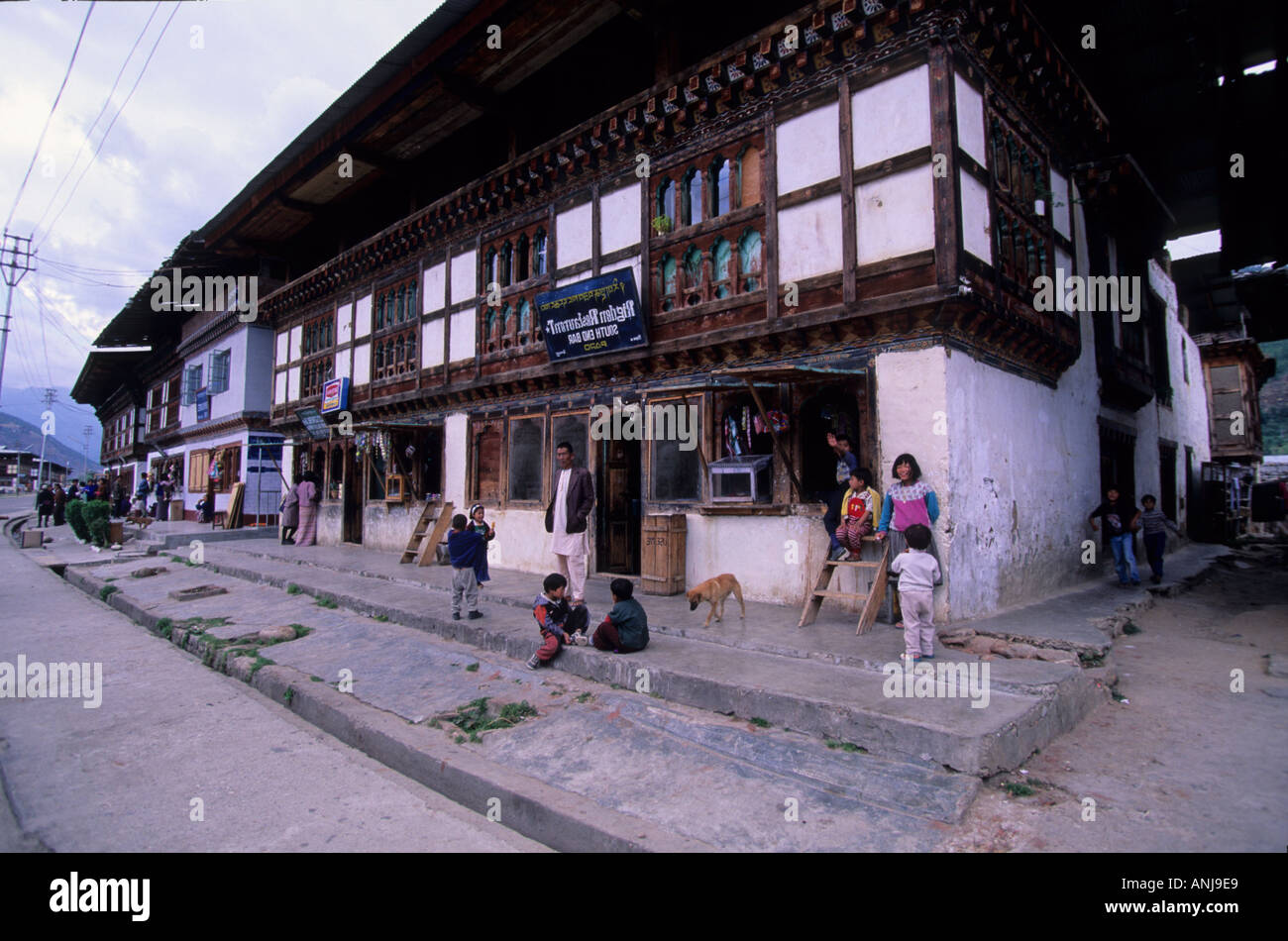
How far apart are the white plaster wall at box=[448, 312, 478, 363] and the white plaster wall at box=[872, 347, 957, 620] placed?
8971 millimetres

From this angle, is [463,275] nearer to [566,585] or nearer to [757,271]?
[757,271]

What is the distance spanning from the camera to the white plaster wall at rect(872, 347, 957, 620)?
7.26m

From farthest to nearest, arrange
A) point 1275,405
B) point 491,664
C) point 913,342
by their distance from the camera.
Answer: point 1275,405 → point 913,342 → point 491,664

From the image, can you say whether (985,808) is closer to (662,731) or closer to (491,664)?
(662,731)

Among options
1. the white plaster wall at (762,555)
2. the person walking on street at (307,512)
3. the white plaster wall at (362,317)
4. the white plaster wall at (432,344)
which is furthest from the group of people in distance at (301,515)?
the white plaster wall at (762,555)

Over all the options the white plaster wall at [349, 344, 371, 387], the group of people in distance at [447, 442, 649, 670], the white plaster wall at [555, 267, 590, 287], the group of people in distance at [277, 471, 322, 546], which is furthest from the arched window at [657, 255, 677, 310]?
the group of people in distance at [277, 471, 322, 546]

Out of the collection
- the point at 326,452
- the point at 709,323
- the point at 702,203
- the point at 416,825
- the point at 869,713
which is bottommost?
the point at 416,825

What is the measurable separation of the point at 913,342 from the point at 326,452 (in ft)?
54.8

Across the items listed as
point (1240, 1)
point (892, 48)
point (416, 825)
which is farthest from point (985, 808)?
point (1240, 1)

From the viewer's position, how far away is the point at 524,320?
504 inches

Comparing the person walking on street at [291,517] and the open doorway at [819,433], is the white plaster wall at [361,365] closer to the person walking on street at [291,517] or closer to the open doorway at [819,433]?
the person walking on street at [291,517]

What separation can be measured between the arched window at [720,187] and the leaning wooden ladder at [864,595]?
5.23m
